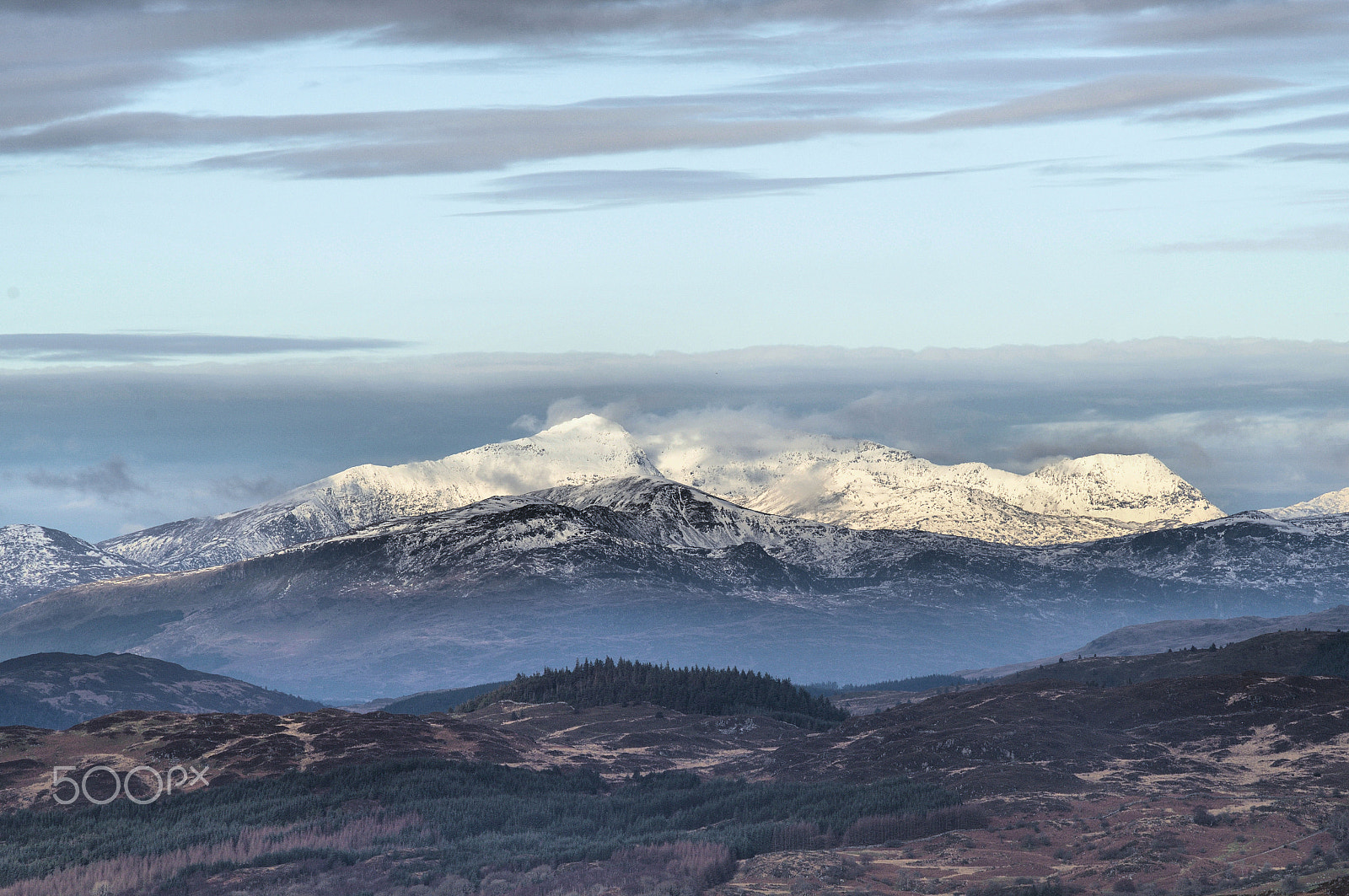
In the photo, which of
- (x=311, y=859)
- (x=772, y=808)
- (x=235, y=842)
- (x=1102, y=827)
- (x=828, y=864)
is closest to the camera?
(x=828, y=864)

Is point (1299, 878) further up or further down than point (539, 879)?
further up

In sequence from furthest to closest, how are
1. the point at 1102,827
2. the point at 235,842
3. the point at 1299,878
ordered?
the point at 235,842, the point at 1102,827, the point at 1299,878

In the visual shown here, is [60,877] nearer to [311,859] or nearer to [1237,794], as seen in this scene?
[311,859]

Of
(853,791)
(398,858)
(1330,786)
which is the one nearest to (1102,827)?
(1330,786)

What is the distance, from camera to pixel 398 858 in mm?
173875

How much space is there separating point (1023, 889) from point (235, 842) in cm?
9882

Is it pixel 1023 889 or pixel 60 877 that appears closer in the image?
pixel 1023 889

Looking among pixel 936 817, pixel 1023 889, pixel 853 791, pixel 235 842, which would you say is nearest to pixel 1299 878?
pixel 1023 889

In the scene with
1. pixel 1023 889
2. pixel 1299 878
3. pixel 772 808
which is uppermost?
pixel 1299 878

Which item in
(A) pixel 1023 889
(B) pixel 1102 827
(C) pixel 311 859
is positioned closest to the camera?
(A) pixel 1023 889

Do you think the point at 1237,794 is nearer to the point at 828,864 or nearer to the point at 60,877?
the point at 828,864

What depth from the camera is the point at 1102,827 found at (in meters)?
159

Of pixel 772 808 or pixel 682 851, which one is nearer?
pixel 682 851

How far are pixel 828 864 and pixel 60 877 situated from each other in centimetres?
8309
